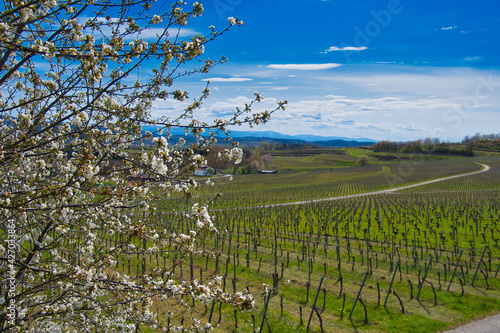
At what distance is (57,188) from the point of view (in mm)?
3111

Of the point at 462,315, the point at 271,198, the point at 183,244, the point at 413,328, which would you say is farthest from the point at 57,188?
the point at 271,198

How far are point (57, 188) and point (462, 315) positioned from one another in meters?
11.4

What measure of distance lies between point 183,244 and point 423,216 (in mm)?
28313

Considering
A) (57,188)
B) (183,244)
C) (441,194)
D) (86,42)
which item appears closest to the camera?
(57,188)

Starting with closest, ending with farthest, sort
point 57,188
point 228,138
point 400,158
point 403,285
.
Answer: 1. point 57,188
2. point 228,138
3. point 403,285
4. point 400,158

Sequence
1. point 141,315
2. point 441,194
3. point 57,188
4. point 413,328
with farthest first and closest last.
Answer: point 441,194
point 413,328
point 141,315
point 57,188

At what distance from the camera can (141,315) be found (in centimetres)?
A: 375

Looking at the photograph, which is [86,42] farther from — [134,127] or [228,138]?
[228,138]

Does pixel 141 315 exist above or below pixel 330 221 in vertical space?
above

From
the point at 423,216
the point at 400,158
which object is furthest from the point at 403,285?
the point at 400,158

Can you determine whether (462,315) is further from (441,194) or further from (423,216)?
(441,194)

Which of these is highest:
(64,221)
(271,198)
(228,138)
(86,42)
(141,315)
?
(86,42)

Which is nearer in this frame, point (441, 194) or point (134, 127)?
point (134, 127)

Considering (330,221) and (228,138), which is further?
(330,221)
